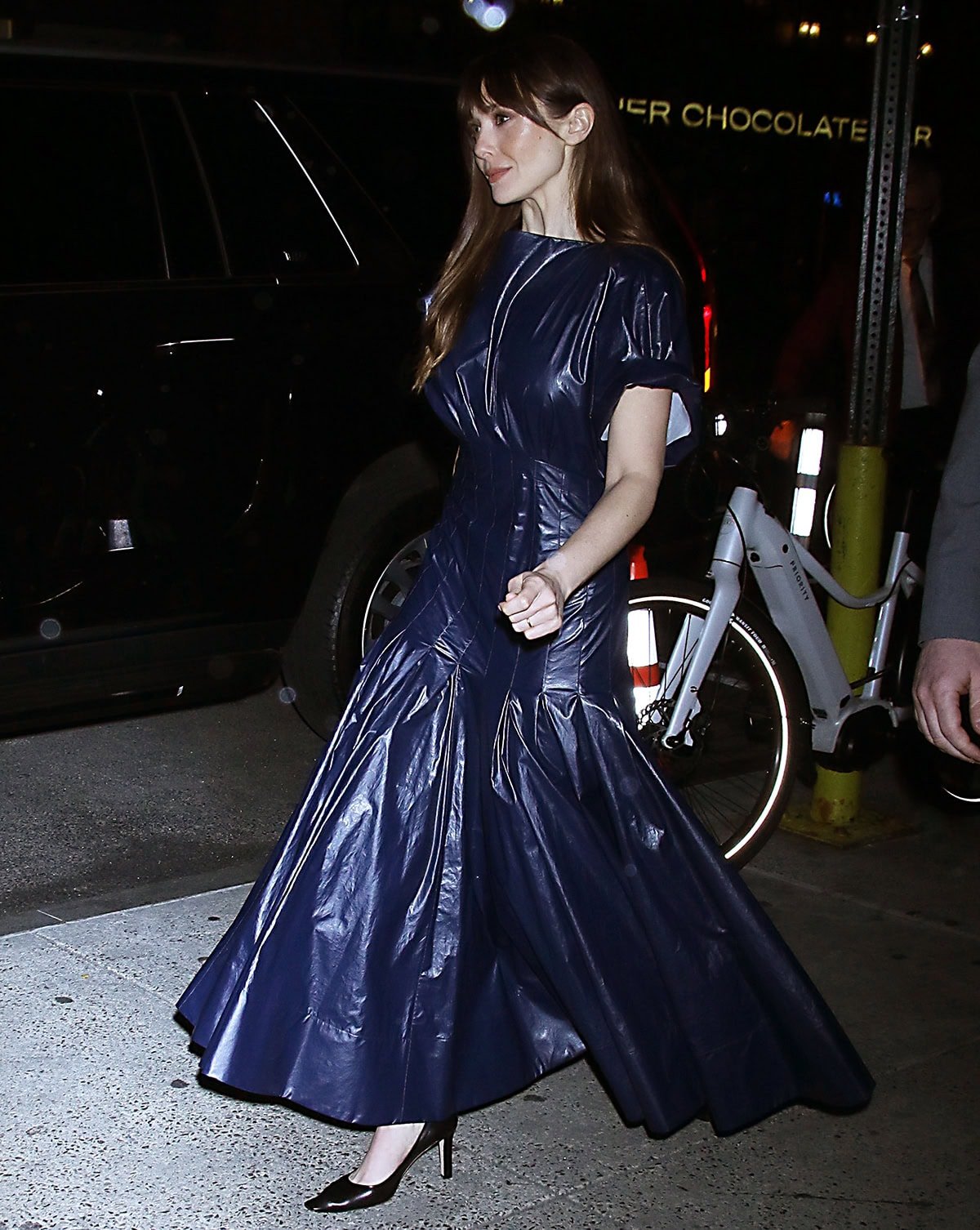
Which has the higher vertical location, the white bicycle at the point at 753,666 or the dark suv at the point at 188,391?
the dark suv at the point at 188,391

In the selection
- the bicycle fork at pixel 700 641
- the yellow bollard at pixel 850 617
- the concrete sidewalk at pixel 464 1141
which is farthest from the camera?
the yellow bollard at pixel 850 617

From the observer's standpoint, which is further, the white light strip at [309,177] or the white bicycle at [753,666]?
the white light strip at [309,177]

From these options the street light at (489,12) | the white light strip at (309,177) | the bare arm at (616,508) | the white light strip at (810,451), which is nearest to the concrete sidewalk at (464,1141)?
the bare arm at (616,508)

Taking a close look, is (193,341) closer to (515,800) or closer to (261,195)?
(261,195)

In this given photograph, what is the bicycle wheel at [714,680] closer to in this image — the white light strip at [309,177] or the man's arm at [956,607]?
the white light strip at [309,177]

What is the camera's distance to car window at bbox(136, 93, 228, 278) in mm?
4594

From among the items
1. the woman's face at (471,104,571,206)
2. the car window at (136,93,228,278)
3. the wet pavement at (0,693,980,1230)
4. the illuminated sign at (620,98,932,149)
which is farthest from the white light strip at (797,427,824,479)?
the illuminated sign at (620,98,932,149)

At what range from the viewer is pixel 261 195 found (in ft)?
15.6

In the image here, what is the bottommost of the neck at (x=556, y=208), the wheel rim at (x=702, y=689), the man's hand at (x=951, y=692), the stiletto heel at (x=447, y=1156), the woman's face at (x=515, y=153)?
the stiletto heel at (x=447, y=1156)

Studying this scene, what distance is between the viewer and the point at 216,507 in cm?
459

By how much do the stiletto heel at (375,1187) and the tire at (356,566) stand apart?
2.19 m

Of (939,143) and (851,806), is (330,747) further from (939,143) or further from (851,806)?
(939,143)

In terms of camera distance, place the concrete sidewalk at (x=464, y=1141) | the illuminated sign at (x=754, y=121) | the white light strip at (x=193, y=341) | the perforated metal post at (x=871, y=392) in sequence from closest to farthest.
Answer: the concrete sidewalk at (x=464, y=1141) → the white light strip at (x=193, y=341) → the perforated metal post at (x=871, y=392) → the illuminated sign at (x=754, y=121)

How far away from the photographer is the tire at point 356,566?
489cm
